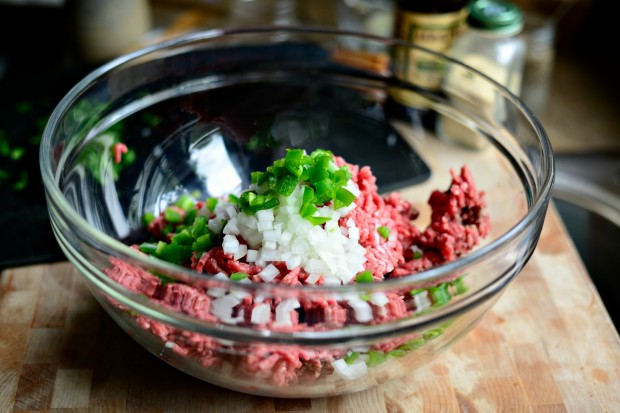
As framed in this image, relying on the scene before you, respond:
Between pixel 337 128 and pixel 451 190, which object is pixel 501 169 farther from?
pixel 337 128

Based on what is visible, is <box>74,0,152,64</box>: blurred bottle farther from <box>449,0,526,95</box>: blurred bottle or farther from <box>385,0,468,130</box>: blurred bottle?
<box>449,0,526,95</box>: blurred bottle

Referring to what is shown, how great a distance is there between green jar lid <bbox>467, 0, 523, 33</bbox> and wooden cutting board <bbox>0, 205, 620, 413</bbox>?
71cm

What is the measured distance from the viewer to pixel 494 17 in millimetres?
1944

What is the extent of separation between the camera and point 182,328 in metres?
1.14

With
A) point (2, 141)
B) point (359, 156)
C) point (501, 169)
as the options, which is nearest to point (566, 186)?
point (501, 169)

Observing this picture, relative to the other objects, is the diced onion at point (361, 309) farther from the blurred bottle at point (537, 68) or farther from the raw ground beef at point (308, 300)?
the blurred bottle at point (537, 68)

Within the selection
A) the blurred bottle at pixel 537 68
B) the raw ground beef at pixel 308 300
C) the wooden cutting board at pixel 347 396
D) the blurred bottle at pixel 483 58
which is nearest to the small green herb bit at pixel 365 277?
the raw ground beef at pixel 308 300

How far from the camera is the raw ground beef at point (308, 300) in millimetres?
1102

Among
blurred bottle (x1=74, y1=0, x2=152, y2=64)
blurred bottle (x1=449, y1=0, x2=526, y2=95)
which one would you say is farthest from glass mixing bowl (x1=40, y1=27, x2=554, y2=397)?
blurred bottle (x1=74, y1=0, x2=152, y2=64)

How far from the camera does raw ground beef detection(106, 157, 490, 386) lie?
1.10m

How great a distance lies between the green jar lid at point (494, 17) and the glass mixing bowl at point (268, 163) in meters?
0.24

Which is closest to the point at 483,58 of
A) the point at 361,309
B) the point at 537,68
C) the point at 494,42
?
the point at 494,42

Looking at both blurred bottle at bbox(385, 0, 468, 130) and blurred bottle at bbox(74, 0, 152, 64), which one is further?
blurred bottle at bbox(74, 0, 152, 64)

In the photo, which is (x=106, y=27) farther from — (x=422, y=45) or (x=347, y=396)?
(x=347, y=396)
